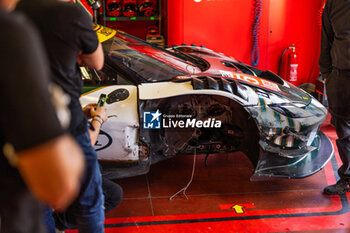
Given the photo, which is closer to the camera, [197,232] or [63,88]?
[63,88]

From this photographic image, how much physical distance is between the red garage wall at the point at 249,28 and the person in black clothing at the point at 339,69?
2760mm

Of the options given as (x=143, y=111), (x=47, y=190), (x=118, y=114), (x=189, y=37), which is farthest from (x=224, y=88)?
(x=189, y=37)

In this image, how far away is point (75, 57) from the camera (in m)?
1.41

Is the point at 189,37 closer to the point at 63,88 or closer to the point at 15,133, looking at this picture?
the point at 63,88

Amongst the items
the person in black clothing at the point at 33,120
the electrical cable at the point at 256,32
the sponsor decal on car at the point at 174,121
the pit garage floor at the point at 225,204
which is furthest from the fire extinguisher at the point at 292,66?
the person in black clothing at the point at 33,120

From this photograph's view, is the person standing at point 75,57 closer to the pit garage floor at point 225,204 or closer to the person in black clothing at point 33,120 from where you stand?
the person in black clothing at point 33,120

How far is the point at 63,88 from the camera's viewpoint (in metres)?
1.41

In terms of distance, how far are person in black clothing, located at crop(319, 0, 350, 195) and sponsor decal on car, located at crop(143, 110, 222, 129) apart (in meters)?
0.95

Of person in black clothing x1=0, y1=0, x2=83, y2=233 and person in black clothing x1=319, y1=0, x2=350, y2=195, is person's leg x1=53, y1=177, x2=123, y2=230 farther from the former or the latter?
person in black clothing x1=319, y1=0, x2=350, y2=195

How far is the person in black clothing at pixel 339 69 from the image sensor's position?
8.93ft

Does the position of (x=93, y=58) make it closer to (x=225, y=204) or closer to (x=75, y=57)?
(x=75, y=57)

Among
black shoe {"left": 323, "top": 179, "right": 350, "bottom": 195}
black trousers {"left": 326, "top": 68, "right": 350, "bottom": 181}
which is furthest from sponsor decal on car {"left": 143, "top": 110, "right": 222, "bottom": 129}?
black shoe {"left": 323, "top": 179, "right": 350, "bottom": 195}

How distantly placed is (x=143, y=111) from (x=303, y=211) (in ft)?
4.75

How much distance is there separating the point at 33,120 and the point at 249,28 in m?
5.27
